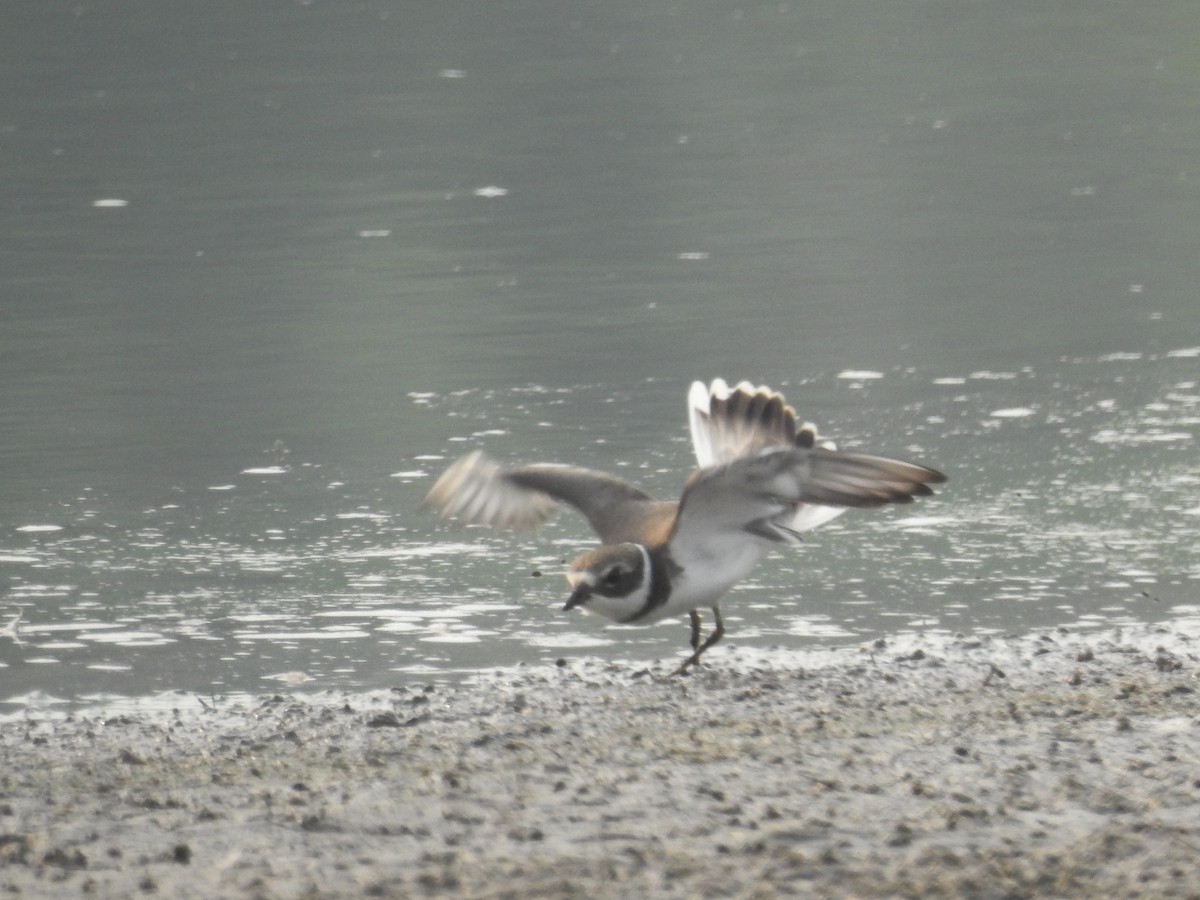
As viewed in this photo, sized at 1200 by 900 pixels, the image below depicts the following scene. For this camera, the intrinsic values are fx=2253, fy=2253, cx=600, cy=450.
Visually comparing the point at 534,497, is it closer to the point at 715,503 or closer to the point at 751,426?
the point at 751,426

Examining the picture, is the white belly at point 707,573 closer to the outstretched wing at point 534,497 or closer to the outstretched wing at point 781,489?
the outstretched wing at point 781,489

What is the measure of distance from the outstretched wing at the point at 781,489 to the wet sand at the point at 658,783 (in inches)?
20.7

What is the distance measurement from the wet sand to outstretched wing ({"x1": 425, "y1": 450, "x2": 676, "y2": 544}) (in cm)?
53

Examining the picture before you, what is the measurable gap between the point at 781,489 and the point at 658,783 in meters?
1.33

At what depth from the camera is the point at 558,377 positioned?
13.0 meters

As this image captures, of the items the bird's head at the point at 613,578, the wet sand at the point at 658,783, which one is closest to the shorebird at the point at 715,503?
the bird's head at the point at 613,578

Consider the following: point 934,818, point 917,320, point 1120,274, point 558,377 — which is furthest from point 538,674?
point 1120,274

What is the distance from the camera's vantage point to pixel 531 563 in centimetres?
934

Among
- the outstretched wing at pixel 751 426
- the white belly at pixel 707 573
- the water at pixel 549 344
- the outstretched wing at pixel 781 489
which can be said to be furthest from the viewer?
the water at pixel 549 344

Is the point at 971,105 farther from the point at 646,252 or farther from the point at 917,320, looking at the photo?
the point at 917,320

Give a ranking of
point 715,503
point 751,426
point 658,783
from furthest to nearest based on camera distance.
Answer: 1. point 751,426
2. point 715,503
3. point 658,783

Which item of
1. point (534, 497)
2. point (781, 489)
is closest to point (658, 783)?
point (781, 489)

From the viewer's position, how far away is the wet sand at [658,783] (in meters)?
5.20

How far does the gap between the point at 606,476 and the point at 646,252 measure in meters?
9.73
